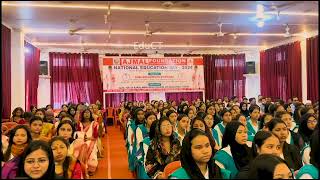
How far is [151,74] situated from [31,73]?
11.6 feet

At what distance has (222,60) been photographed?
506 inches

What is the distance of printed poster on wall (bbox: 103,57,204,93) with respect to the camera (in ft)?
35.2

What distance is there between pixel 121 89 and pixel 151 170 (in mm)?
7825

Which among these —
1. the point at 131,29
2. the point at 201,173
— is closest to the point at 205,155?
the point at 201,173

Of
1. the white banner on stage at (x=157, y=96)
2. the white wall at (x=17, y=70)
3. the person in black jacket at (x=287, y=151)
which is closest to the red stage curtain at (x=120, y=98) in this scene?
the white banner on stage at (x=157, y=96)

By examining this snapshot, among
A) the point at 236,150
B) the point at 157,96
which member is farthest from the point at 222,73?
the point at 236,150

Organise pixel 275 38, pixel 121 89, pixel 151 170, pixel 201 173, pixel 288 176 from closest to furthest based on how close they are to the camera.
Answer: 1. pixel 288 176
2. pixel 201 173
3. pixel 151 170
4. pixel 275 38
5. pixel 121 89

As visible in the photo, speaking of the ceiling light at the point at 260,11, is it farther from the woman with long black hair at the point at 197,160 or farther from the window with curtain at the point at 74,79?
the window with curtain at the point at 74,79

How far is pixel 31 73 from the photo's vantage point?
370 inches

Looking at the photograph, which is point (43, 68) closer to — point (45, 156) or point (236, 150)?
point (236, 150)

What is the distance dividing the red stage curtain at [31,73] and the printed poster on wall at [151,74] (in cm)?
199

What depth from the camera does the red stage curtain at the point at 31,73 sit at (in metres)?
8.89

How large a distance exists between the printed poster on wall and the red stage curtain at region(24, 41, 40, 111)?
6.52 feet

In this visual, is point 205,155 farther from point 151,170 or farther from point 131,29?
point 131,29
